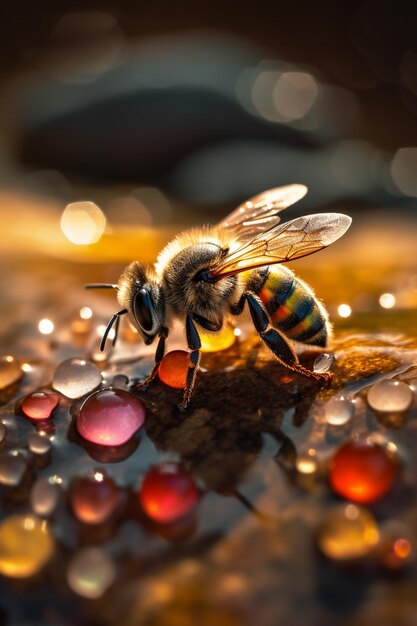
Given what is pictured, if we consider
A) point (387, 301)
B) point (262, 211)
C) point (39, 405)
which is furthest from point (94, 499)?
point (387, 301)

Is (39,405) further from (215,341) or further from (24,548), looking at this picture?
(215,341)

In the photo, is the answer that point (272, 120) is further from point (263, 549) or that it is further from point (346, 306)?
point (263, 549)

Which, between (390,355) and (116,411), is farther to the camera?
(390,355)

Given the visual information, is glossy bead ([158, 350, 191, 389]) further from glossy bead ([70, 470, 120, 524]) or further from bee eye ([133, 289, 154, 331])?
glossy bead ([70, 470, 120, 524])

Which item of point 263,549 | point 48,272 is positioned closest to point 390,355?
point 263,549

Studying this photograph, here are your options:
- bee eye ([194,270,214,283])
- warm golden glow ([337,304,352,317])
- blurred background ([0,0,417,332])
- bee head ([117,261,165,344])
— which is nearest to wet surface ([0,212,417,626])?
bee head ([117,261,165,344])
